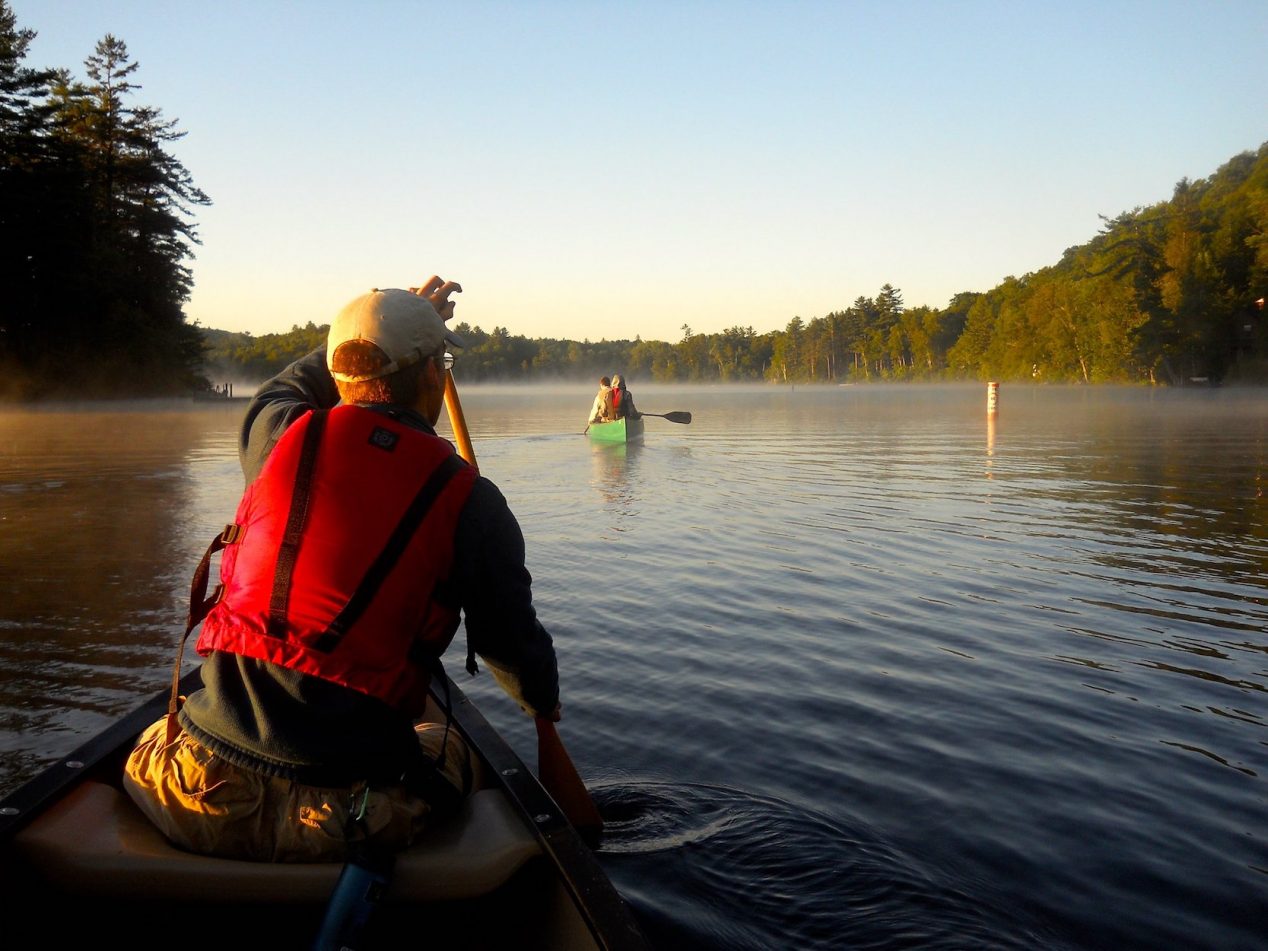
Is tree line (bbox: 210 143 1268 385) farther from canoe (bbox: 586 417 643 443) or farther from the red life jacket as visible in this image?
the red life jacket

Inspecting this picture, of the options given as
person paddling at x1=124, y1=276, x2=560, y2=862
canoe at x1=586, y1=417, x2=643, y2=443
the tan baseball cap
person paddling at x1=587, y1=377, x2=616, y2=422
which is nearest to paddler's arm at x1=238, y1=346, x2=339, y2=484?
the tan baseball cap

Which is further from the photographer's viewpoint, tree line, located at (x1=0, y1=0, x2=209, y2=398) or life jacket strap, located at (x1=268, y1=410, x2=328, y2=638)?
tree line, located at (x1=0, y1=0, x2=209, y2=398)

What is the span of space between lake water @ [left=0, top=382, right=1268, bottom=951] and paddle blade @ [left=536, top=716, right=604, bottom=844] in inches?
17.4

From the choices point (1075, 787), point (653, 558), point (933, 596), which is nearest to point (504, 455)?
point (653, 558)

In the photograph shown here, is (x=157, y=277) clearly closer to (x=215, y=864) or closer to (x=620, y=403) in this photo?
(x=620, y=403)

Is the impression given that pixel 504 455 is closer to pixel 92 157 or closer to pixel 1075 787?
pixel 1075 787

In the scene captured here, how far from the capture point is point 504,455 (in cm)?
2388

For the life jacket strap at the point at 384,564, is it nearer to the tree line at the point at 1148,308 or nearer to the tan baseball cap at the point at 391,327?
the tan baseball cap at the point at 391,327

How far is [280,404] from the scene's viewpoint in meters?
3.15

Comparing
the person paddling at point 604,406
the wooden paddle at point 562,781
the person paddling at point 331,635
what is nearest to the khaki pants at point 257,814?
the person paddling at point 331,635

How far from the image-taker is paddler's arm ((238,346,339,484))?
3084 mm

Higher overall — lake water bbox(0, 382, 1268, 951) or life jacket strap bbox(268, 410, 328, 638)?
life jacket strap bbox(268, 410, 328, 638)

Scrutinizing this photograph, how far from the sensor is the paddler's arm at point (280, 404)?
10.1ft

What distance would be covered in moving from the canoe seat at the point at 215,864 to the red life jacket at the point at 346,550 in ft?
1.42
